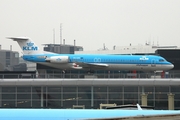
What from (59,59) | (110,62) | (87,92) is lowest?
(87,92)

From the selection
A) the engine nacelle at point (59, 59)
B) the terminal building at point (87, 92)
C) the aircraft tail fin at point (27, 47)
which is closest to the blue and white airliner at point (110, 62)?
the engine nacelle at point (59, 59)

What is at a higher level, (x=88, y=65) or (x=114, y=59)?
(x=114, y=59)

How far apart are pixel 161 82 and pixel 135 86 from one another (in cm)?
194

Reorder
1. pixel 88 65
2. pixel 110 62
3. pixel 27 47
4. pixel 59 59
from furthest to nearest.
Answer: pixel 27 47 → pixel 59 59 → pixel 110 62 → pixel 88 65

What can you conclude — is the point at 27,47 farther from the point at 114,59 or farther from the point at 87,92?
the point at 87,92

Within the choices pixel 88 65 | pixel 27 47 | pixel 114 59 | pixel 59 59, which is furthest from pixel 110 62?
pixel 27 47

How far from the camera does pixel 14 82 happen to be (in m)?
39.0

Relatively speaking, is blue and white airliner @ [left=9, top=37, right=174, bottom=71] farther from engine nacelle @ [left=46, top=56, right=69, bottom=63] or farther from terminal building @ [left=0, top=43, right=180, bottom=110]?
terminal building @ [left=0, top=43, right=180, bottom=110]

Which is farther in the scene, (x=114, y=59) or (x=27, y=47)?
(x=27, y=47)

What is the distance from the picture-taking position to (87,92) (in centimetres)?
3856

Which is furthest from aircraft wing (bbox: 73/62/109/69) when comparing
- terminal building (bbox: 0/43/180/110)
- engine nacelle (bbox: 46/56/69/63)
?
terminal building (bbox: 0/43/180/110)

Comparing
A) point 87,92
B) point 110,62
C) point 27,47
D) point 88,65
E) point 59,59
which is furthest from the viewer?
point 27,47

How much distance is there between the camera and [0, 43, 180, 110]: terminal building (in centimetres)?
3784

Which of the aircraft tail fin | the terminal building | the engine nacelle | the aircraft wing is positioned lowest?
Answer: the terminal building
